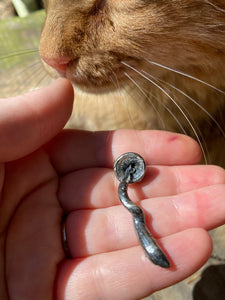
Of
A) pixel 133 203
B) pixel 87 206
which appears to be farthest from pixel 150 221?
pixel 87 206

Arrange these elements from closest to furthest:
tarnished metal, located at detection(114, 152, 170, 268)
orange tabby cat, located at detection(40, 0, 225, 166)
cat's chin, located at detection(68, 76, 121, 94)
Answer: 1. tarnished metal, located at detection(114, 152, 170, 268)
2. orange tabby cat, located at detection(40, 0, 225, 166)
3. cat's chin, located at detection(68, 76, 121, 94)

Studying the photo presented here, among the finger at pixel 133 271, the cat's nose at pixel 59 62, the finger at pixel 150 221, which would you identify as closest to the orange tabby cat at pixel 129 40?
the cat's nose at pixel 59 62

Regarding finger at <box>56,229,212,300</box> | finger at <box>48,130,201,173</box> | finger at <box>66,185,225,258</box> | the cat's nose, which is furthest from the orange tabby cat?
finger at <box>56,229,212,300</box>

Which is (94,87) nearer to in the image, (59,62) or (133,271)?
(59,62)

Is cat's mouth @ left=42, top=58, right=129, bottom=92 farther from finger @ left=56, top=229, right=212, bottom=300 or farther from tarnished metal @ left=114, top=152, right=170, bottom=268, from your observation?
finger @ left=56, top=229, right=212, bottom=300

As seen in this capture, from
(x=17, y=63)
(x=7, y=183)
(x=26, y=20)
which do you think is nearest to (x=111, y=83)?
(x=7, y=183)

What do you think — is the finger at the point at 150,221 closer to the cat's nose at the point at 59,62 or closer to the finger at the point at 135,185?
the finger at the point at 135,185

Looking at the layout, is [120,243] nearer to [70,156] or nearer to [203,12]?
[70,156]
